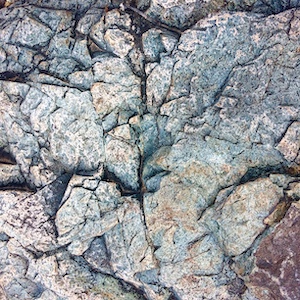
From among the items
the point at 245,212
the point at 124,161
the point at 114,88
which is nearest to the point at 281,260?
the point at 245,212

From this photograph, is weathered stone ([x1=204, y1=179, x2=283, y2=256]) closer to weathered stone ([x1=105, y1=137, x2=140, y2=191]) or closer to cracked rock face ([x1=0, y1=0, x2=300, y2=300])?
cracked rock face ([x1=0, y1=0, x2=300, y2=300])

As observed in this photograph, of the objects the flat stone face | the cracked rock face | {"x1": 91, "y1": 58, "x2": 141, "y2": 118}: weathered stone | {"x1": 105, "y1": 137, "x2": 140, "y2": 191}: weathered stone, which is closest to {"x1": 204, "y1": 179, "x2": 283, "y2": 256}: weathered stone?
the cracked rock face

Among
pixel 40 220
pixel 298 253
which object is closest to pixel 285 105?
pixel 298 253

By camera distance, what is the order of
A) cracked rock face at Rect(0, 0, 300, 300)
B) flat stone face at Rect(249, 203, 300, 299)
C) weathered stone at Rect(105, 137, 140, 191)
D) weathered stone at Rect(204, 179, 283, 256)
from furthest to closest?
weathered stone at Rect(105, 137, 140, 191) < cracked rock face at Rect(0, 0, 300, 300) < weathered stone at Rect(204, 179, 283, 256) < flat stone face at Rect(249, 203, 300, 299)

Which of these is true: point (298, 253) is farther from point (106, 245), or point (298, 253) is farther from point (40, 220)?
point (40, 220)

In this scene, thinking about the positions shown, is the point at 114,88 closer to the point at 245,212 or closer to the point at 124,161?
the point at 124,161

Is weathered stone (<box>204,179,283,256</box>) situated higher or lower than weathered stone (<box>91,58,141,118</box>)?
lower
